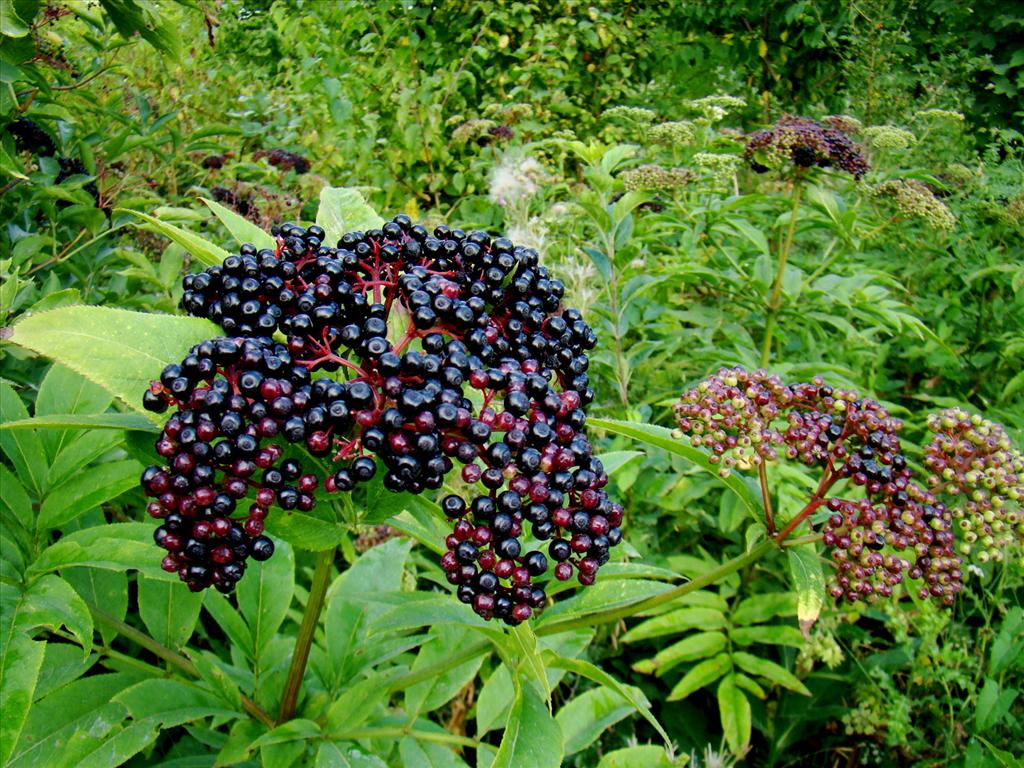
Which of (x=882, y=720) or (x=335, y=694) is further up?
(x=335, y=694)

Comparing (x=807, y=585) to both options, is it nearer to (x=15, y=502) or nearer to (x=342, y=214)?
(x=342, y=214)

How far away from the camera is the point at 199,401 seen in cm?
105

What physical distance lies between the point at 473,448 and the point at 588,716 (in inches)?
56.0

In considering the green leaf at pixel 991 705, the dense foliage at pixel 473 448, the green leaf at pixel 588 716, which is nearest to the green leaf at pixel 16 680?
the dense foliage at pixel 473 448

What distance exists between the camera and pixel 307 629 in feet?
5.16

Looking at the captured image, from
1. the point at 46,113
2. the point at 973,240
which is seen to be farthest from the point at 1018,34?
the point at 46,113

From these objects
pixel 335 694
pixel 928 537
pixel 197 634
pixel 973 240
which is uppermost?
pixel 928 537

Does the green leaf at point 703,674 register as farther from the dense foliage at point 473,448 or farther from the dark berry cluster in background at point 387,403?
the dark berry cluster in background at point 387,403

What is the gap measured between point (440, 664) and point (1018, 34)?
A: 753 centimetres

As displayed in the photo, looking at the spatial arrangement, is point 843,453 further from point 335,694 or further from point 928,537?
point 335,694

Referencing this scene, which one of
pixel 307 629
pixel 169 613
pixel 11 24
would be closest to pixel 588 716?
pixel 307 629

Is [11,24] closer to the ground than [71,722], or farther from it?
farther from it

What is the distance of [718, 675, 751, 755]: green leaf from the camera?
2.73 meters

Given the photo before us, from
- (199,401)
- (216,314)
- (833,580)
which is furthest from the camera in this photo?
(833,580)
